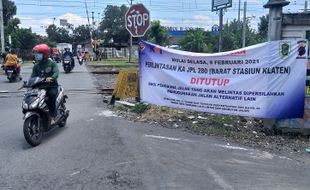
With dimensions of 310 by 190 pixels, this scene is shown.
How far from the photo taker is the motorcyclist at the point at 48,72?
24.3 ft

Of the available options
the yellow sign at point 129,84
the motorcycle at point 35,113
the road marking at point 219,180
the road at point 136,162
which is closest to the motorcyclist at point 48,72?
the motorcycle at point 35,113

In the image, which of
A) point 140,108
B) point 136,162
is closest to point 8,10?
point 140,108

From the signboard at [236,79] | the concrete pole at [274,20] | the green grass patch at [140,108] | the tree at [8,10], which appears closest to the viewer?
the signboard at [236,79]

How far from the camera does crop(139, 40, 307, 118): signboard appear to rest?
25.4 feet

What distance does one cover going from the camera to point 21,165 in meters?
5.88

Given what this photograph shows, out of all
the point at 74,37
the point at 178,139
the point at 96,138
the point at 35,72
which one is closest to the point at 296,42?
the point at 178,139

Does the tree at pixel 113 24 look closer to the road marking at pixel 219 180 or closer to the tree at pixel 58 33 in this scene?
the tree at pixel 58 33

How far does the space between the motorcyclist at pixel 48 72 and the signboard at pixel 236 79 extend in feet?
8.44

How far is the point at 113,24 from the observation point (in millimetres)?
107375

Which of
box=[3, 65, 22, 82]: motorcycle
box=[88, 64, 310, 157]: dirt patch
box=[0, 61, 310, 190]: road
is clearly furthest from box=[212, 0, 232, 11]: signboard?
box=[3, 65, 22, 82]: motorcycle

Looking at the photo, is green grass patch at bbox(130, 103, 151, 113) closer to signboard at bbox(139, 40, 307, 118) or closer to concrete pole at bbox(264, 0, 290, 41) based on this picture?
signboard at bbox(139, 40, 307, 118)

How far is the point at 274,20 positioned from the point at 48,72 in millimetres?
4780

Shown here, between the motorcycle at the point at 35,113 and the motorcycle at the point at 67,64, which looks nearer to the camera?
the motorcycle at the point at 35,113

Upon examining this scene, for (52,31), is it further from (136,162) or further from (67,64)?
(136,162)
